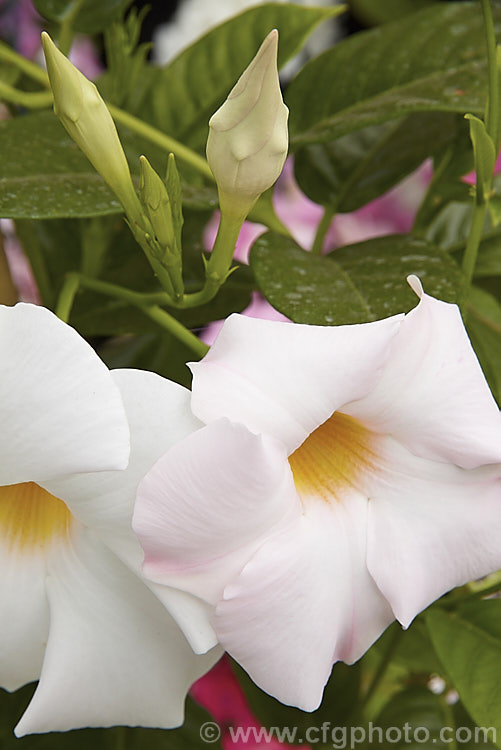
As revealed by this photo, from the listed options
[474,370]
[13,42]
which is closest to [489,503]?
[474,370]

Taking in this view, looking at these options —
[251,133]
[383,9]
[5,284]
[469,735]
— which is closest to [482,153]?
[251,133]

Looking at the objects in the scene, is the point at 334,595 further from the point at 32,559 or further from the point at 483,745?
the point at 483,745

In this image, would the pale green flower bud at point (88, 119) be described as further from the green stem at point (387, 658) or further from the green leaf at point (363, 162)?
the green stem at point (387, 658)

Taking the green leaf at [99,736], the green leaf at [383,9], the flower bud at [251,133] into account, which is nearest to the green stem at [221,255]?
the flower bud at [251,133]

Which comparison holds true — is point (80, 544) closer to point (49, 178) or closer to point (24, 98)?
point (49, 178)

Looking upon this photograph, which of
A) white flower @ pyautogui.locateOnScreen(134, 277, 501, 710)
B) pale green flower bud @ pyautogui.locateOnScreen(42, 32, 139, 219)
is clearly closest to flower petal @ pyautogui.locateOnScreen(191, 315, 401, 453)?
white flower @ pyautogui.locateOnScreen(134, 277, 501, 710)

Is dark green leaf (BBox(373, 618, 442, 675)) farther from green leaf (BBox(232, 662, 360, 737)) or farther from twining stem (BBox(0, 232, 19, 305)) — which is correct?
twining stem (BBox(0, 232, 19, 305))
